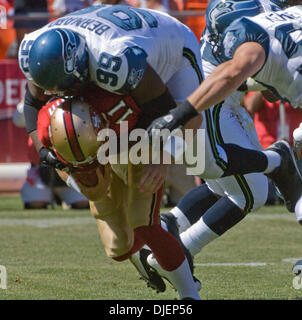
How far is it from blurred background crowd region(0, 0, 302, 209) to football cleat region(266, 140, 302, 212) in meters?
3.23

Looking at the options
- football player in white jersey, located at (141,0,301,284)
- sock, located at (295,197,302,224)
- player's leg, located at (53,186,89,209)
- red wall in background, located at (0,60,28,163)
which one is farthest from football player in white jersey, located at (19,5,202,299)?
red wall in background, located at (0,60,28,163)

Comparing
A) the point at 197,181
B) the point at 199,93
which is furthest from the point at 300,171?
the point at 197,181

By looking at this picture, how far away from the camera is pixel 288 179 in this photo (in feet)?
15.7

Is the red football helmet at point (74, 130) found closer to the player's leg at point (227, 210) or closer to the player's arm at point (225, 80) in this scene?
the player's arm at point (225, 80)

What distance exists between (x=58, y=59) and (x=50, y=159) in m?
0.66

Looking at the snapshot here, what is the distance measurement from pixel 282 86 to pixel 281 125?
4170mm

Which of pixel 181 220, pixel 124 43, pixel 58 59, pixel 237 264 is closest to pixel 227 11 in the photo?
pixel 124 43

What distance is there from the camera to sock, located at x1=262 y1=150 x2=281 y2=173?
4.64 m

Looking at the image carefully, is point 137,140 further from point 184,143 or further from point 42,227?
point 42,227

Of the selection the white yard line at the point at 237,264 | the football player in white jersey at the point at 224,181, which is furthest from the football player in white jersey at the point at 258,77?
the white yard line at the point at 237,264

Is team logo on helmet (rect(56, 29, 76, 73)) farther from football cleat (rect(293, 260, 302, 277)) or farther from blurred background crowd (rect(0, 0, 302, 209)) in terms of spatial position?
blurred background crowd (rect(0, 0, 302, 209))

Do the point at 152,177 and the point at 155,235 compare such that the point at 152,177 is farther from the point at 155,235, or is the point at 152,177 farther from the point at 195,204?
the point at 195,204

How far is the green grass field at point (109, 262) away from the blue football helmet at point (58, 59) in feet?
3.62

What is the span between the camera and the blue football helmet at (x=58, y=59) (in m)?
3.70
